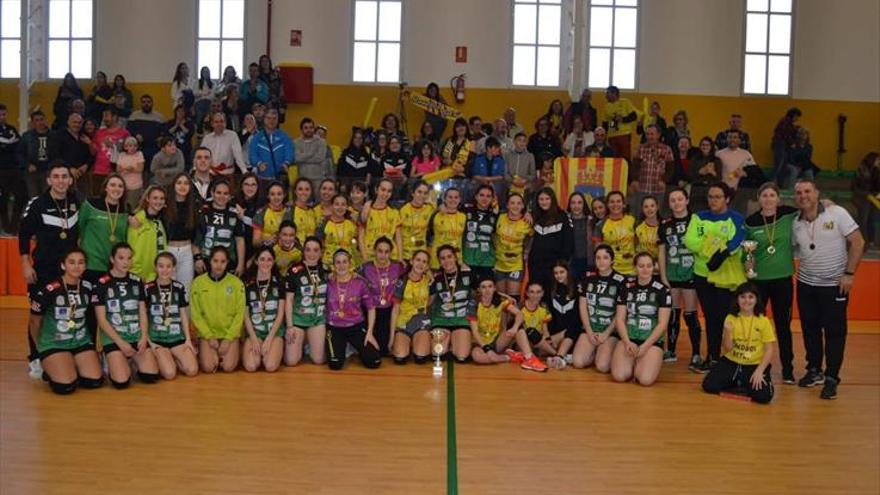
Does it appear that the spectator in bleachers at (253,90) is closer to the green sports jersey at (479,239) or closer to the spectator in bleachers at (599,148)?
→ the spectator in bleachers at (599,148)

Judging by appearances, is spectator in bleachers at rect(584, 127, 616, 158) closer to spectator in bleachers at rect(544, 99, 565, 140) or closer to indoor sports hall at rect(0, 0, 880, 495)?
indoor sports hall at rect(0, 0, 880, 495)

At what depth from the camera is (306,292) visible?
33.2 ft

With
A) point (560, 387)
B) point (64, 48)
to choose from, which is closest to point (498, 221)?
point (560, 387)

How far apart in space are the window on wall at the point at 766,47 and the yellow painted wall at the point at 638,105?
369mm

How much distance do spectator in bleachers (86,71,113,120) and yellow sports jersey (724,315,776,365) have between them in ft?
38.7

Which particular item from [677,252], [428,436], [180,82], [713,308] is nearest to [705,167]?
[677,252]

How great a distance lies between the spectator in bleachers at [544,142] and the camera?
15977 mm

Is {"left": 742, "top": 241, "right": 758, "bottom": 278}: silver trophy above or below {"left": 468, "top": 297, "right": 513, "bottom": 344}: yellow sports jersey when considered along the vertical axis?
Answer: above

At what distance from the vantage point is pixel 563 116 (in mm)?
17484

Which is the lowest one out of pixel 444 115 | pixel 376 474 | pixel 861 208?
pixel 376 474

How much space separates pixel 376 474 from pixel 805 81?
15.6 metres

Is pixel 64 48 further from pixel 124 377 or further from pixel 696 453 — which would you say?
pixel 696 453

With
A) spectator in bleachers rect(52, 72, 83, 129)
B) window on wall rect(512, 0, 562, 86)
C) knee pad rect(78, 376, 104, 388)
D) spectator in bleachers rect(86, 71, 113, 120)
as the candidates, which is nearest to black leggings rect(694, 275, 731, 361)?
knee pad rect(78, 376, 104, 388)

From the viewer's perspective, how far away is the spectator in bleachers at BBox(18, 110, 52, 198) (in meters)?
13.4
